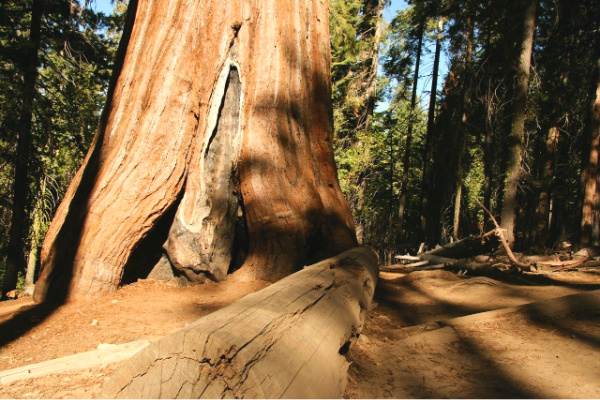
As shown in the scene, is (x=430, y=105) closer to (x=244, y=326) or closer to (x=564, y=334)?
(x=564, y=334)

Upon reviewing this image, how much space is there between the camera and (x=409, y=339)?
3.36 metres

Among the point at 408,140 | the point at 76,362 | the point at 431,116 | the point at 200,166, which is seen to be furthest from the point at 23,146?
the point at 431,116

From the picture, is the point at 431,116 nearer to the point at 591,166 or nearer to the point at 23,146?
the point at 591,166

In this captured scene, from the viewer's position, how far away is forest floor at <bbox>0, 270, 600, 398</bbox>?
7.84 ft

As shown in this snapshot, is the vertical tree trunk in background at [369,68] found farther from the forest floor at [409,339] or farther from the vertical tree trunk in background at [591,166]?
the forest floor at [409,339]

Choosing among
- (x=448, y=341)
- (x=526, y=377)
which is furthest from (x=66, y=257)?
(x=526, y=377)

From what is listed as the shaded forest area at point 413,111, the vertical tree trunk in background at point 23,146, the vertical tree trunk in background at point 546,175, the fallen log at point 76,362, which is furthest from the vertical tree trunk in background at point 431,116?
the fallen log at point 76,362

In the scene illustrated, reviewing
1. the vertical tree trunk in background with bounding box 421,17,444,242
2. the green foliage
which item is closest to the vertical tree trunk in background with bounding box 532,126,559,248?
the vertical tree trunk in background with bounding box 421,17,444,242

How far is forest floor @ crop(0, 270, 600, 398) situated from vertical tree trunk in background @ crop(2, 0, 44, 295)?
25.3ft

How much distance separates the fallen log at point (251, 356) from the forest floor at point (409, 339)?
17.8 inches

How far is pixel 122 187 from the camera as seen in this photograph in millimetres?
4254

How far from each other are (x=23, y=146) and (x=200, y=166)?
8.36m

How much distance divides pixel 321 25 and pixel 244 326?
16.9 feet

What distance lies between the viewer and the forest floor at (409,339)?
2.39 metres
